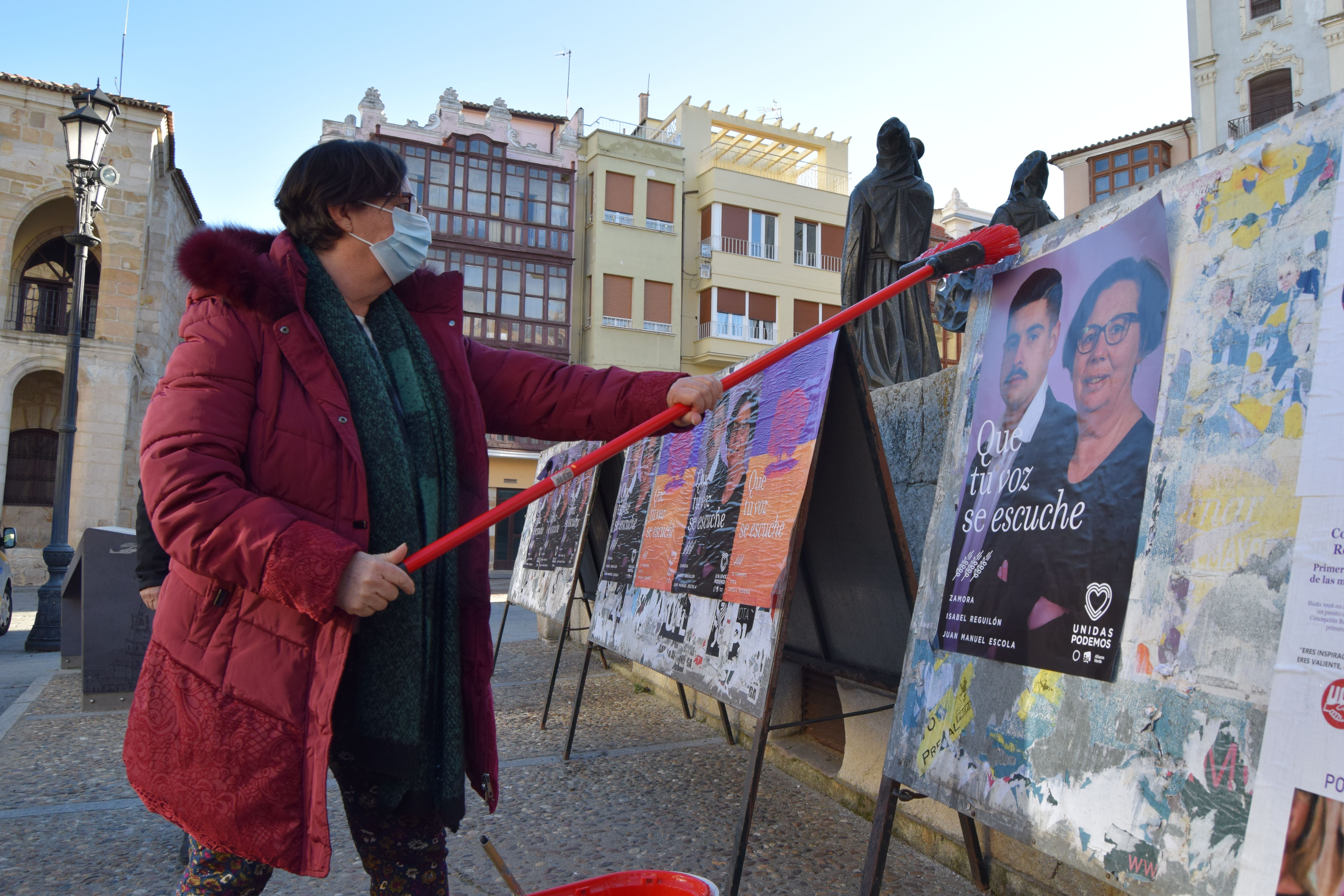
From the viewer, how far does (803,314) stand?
107 feet

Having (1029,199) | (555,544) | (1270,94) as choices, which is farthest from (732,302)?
(1029,199)

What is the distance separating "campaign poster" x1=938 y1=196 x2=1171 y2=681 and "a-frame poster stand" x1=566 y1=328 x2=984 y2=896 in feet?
2.36

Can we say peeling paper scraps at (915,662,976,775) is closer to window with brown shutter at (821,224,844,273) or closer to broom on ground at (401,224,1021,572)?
broom on ground at (401,224,1021,572)

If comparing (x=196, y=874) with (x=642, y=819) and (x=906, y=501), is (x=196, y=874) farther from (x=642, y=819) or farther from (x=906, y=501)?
(x=906, y=501)

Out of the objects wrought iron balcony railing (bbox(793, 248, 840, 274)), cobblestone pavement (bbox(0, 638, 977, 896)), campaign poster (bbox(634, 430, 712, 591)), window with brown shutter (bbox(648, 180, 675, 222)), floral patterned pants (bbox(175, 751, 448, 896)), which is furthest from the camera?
wrought iron balcony railing (bbox(793, 248, 840, 274))

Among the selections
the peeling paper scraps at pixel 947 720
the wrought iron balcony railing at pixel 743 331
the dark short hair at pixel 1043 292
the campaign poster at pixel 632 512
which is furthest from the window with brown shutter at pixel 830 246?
the peeling paper scraps at pixel 947 720

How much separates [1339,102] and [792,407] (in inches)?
76.9

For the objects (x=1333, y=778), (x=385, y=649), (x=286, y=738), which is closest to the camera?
(x=1333, y=778)

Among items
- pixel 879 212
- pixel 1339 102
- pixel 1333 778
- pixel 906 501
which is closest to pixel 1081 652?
pixel 1333 778

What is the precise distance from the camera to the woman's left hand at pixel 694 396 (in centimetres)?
229

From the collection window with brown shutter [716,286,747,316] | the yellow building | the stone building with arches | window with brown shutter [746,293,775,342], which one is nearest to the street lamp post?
the stone building with arches

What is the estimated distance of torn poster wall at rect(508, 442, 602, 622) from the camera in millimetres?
6660

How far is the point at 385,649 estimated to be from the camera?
1.79m

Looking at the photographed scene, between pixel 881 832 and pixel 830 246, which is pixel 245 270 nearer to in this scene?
pixel 881 832
